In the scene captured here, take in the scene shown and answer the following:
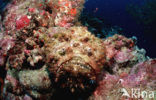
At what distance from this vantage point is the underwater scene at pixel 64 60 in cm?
279

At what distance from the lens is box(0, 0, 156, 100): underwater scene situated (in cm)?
279

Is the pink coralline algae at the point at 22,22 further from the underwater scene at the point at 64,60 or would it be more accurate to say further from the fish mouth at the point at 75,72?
the fish mouth at the point at 75,72

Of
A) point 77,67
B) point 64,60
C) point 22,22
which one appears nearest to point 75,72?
point 77,67

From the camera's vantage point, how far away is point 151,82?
279 centimetres

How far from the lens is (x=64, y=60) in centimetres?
273

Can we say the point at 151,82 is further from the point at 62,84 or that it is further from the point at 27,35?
the point at 27,35

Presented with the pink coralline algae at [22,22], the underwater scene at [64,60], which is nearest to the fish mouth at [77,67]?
the underwater scene at [64,60]

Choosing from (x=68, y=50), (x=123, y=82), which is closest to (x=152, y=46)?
(x=123, y=82)

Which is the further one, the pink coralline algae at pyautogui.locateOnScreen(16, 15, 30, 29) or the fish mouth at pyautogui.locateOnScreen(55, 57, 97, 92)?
the pink coralline algae at pyautogui.locateOnScreen(16, 15, 30, 29)

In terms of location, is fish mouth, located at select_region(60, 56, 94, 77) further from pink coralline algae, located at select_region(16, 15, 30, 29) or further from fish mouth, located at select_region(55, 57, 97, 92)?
pink coralline algae, located at select_region(16, 15, 30, 29)

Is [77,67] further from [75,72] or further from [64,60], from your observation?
[64,60]

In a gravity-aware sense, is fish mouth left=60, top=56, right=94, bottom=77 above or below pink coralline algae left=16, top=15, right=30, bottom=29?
below

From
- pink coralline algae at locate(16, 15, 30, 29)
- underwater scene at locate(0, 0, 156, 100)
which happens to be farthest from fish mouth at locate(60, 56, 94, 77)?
pink coralline algae at locate(16, 15, 30, 29)

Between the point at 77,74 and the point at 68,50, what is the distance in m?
0.58
